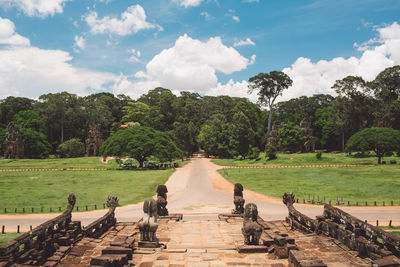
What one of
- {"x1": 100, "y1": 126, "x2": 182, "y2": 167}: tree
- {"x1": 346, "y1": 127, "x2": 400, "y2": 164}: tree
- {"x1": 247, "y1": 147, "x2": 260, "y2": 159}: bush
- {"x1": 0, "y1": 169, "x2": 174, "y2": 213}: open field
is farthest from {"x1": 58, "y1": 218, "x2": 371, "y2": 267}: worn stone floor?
{"x1": 247, "y1": 147, "x2": 260, "y2": 159}: bush

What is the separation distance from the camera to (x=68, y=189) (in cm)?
2888

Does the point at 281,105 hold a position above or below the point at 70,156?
above

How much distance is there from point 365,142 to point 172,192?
36.5 m

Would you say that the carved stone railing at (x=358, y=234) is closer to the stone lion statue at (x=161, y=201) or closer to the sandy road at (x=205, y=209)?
the sandy road at (x=205, y=209)

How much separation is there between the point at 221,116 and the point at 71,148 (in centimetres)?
3702

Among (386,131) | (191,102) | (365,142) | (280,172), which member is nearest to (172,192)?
(280,172)

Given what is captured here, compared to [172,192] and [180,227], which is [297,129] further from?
[180,227]

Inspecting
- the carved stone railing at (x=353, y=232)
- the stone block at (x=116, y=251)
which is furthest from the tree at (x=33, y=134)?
the carved stone railing at (x=353, y=232)

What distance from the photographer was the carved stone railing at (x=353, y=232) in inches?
346

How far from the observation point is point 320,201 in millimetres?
22422

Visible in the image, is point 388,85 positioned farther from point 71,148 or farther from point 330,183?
point 71,148

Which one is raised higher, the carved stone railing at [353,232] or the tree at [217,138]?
the tree at [217,138]

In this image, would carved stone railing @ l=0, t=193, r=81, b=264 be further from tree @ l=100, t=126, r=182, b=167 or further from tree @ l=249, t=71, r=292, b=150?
tree @ l=249, t=71, r=292, b=150

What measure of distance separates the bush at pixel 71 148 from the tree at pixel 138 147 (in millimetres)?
23552
